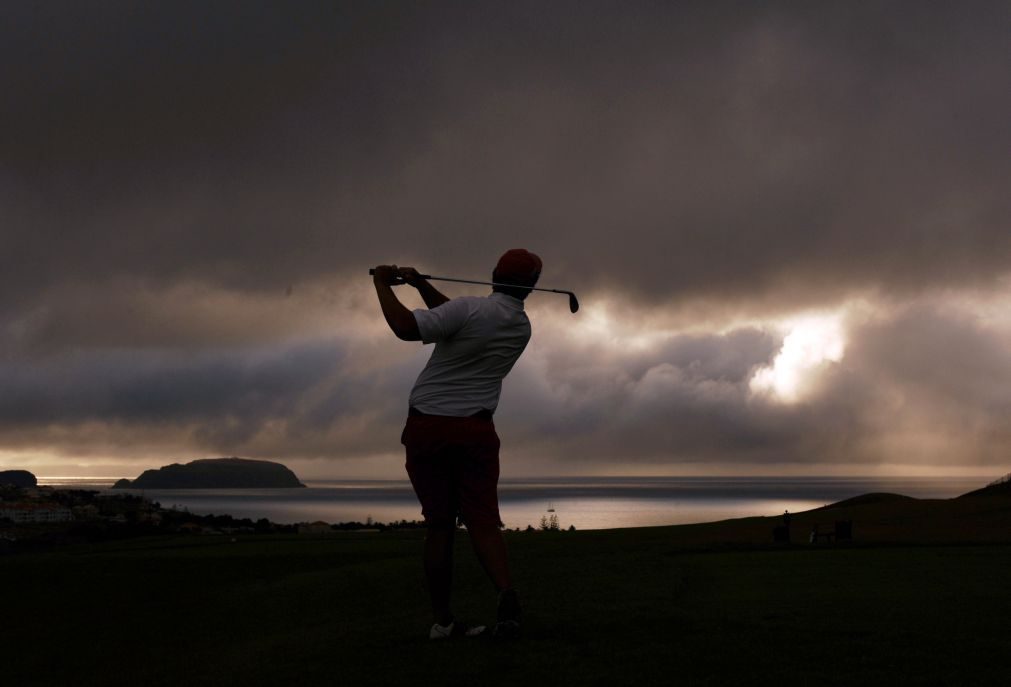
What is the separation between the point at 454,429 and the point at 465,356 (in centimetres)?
40

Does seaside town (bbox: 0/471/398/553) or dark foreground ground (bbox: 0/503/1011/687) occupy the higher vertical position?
seaside town (bbox: 0/471/398/553)

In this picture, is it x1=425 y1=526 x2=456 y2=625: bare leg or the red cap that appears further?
the red cap

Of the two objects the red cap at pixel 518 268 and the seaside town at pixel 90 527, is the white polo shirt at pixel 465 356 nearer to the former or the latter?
the red cap at pixel 518 268

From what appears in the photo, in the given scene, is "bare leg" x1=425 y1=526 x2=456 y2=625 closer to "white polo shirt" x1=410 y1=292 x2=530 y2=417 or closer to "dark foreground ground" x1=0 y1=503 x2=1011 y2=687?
"dark foreground ground" x1=0 y1=503 x2=1011 y2=687

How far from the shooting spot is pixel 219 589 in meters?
8.90

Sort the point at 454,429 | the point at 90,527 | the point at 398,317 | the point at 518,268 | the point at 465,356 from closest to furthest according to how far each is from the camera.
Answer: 1. the point at 398,317
2. the point at 454,429
3. the point at 465,356
4. the point at 518,268
5. the point at 90,527

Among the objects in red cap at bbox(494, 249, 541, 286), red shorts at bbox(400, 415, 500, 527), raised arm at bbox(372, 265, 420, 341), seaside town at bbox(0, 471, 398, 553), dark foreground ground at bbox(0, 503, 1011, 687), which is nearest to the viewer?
dark foreground ground at bbox(0, 503, 1011, 687)

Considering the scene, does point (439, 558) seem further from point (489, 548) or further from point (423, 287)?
point (423, 287)

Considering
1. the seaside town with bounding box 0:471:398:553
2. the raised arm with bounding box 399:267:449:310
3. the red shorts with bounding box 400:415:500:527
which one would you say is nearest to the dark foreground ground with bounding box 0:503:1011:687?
the red shorts with bounding box 400:415:500:527

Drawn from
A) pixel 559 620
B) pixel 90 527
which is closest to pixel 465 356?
pixel 559 620

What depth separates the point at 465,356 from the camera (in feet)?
16.8

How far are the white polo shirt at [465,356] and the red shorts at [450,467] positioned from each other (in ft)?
0.30

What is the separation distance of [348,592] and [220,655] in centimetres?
278

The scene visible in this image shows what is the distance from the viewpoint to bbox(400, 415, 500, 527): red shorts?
4.99 m
